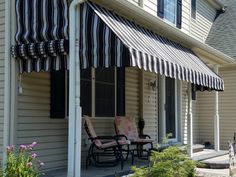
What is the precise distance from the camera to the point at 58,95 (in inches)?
336

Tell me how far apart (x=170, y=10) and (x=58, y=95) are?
7126 mm

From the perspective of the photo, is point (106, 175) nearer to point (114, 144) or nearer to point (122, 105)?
point (114, 144)

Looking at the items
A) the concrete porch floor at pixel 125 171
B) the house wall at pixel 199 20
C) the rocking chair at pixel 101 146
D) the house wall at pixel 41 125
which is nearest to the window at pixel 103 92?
the rocking chair at pixel 101 146

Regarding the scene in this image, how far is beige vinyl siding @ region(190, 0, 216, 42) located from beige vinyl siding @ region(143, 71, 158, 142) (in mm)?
4938

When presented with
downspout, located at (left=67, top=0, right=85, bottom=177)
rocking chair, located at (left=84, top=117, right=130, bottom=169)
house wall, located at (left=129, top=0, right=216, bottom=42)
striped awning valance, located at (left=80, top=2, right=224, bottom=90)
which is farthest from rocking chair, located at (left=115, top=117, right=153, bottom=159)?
house wall, located at (left=129, top=0, right=216, bottom=42)

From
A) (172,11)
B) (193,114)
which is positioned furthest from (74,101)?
(193,114)

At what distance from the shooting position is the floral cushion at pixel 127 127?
1031 centimetres

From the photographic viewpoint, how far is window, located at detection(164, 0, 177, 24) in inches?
556

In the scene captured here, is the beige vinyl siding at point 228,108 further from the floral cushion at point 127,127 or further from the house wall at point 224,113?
the floral cushion at point 127,127

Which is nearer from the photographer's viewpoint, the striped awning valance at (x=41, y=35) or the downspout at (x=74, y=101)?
the downspout at (x=74, y=101)

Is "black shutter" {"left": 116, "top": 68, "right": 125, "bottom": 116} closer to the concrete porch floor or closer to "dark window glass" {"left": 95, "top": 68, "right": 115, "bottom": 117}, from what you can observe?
"dark window glass" {"left": 95, "top": 68, "right": 115, "bottom": 117}

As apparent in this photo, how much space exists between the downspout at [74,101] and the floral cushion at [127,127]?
349cm

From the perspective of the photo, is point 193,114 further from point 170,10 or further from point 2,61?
point 2,61

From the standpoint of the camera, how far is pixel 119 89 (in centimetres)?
1081
